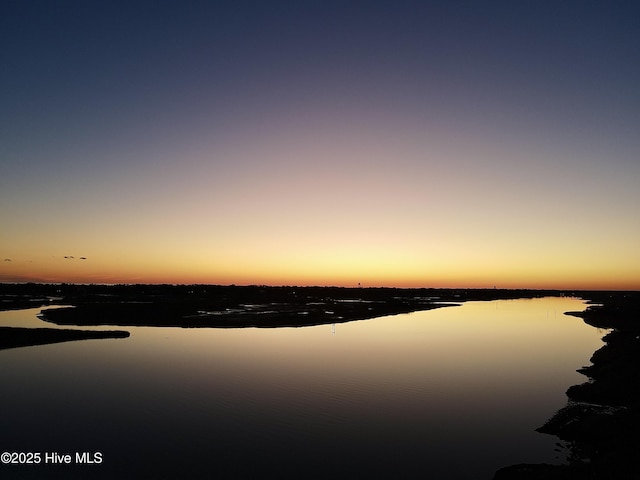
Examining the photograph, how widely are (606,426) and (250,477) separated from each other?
1328 cm

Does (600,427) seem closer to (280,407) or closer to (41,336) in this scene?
(280,407)

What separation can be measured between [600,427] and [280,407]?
13.1 meters

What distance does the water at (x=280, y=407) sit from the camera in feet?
48.4

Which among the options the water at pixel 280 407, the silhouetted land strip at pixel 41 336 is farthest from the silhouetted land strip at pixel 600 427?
the silhouetted land strip at pixel 41 336

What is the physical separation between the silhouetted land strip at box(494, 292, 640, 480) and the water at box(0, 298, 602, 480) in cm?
82

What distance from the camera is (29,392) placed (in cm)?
2272

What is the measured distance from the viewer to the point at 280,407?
20531mm

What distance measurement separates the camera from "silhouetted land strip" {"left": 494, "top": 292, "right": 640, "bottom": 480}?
41.1ft

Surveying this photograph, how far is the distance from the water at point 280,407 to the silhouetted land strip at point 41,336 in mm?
2314

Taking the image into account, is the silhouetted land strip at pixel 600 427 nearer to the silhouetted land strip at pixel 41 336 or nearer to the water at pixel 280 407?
the water at pixel 280 407

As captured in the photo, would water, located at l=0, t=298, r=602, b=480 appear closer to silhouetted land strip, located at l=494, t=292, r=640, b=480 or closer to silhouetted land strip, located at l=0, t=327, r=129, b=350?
silhouetted land strip, located at l=494, t=292, r=640, b=480

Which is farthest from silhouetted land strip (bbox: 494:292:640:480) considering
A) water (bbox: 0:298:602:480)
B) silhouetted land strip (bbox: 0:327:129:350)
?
silhouetted land strip (bbox: 0:327:129:350)

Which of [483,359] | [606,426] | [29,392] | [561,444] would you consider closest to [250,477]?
[561,444]

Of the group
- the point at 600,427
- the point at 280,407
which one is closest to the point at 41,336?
the point at 280,407
